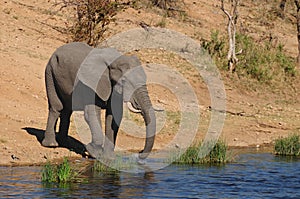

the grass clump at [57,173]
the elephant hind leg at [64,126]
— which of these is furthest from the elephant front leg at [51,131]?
the grass clump at [57,173]

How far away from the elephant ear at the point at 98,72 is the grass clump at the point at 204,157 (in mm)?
1679

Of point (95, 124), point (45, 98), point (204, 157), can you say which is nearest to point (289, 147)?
point (204, 157)

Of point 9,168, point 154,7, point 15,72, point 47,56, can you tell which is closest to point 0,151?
point 9,168

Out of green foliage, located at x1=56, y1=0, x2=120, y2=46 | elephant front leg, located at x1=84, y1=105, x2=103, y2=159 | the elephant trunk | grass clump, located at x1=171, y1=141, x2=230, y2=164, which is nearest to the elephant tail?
elephant front leg, located at x1=84, y1=105, x2=103, y2=159

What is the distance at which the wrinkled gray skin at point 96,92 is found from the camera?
11492 millimetres

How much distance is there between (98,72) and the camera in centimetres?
1198

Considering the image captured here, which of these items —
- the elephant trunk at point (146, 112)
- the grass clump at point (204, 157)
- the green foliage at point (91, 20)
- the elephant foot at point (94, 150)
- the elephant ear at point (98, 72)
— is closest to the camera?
the elephant trunk at point (146, 112)

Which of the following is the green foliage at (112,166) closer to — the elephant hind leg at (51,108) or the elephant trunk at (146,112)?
the elephant trunk at (146,112)

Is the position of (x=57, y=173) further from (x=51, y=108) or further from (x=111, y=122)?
(x=51, y=108)

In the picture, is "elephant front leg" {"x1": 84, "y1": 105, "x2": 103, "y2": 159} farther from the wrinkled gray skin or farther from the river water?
the river water

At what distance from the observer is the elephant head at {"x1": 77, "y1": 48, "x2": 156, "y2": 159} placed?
11.4 meters

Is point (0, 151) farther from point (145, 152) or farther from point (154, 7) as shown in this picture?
point (154, 7)

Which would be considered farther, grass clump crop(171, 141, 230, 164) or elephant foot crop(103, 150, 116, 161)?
grass clump crop(171, 141, 230, 164)

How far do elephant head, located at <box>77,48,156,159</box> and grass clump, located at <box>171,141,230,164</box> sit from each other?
3.26 ft
